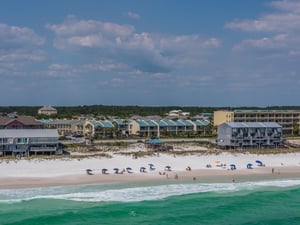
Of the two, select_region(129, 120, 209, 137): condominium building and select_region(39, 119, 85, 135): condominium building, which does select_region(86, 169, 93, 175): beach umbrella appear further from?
select_region(39, 119, 85, 135): condominium building

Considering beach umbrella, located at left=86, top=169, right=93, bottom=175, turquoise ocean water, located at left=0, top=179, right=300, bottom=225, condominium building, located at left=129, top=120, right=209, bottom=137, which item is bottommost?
turquoise ocean water, located at left=0, top=179, right=300, bottom=225

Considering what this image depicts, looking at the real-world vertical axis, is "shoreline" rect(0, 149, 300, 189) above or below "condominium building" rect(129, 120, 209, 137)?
below

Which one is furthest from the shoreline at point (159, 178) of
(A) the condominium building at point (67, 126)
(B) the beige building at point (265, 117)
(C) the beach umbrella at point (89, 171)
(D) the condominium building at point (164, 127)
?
(A) the condominium building at point (67, 126)

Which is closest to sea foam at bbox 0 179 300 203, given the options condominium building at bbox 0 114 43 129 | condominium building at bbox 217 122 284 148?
condominium building at bbox 217 122 284 148

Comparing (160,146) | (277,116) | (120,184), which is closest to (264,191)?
(120,184)

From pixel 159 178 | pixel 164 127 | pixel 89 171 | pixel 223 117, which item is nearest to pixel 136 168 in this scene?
pixel 159 178

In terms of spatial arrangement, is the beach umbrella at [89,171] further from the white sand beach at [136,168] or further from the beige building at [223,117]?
the beige building at [223,117]
